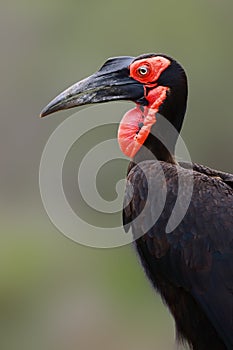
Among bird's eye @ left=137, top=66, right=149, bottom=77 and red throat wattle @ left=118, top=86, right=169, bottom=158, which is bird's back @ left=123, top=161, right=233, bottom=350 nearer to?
red throat wattle @ left=118, top=86, right=169, bottom=158

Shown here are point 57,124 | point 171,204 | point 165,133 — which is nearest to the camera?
point 171,204

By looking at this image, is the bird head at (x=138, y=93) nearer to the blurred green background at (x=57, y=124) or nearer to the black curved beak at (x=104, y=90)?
the black curved beak at (x=104, y=90)

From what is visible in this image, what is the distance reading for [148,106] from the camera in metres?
4.89

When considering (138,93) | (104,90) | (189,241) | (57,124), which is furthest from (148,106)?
(57,124)

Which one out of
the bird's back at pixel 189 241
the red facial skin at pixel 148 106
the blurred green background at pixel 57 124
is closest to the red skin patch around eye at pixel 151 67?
the red facial skin at pixel 148 106

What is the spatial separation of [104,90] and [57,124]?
4801mm

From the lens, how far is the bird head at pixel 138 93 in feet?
15.9

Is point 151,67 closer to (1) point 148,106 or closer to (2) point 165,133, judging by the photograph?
(1) point 148,106

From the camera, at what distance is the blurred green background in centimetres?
855

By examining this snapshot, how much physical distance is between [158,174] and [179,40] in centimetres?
602

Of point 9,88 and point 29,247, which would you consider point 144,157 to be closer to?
point 29,247

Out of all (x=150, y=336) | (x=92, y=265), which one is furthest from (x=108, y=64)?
(x=92, y=265)

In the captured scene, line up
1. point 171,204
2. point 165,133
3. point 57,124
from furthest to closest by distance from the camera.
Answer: point 57,124 → point 165,133 → point 171,204

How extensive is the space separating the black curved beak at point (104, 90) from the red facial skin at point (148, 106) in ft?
0.12
